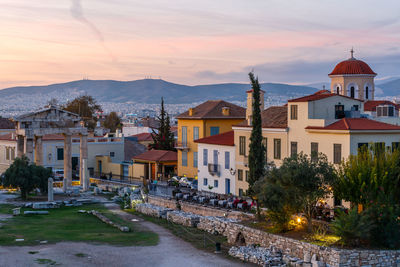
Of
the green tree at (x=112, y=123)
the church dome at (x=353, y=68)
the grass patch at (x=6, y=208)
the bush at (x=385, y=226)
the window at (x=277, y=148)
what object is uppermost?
the church dome at (x=353, y=68)

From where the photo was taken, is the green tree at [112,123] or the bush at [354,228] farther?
the green tree at [112,123]

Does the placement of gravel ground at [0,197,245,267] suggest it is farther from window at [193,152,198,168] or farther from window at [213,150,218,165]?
window at [193,152,198,168]

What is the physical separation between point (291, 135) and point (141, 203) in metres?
14.3

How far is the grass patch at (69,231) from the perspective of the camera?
114 ft

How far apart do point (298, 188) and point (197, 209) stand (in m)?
14.6

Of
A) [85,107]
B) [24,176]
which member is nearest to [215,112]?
[24,176]

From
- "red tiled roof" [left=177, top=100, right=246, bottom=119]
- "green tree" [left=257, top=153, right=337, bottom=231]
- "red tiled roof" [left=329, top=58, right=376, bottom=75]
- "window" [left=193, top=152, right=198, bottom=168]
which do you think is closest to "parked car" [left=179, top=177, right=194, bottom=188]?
"window" [left=193, top=152, right=198, bottom=168]

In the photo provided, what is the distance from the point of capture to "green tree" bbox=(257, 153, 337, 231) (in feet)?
106

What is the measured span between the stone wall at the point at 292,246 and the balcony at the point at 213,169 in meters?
12.6

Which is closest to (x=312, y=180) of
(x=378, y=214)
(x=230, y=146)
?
(x=378, y=214)

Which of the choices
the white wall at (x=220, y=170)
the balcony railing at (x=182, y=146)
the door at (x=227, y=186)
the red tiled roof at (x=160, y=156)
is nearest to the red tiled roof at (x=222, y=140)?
the white wall at (x=220, y=170)

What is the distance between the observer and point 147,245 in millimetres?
34375

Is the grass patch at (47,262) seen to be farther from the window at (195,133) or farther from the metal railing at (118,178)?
the window at (195,133)

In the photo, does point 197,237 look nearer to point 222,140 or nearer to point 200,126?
point 222,140
